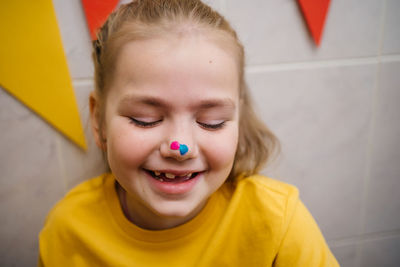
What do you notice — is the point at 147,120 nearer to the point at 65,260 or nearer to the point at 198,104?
the point at 198,104

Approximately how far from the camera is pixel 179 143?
1.58 ft

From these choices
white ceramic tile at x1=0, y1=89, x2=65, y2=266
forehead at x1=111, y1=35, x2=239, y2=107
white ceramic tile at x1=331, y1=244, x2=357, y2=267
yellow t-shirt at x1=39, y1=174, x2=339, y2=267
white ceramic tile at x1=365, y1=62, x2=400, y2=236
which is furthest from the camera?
white ceramic tile at x1=331, y1=244, x2=357, y2=267

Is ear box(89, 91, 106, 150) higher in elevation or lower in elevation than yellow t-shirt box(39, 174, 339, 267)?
higher

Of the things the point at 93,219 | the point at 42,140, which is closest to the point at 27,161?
the point at 42,140

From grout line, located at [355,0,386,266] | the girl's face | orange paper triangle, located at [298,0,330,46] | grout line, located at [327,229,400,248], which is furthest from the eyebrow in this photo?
grout line, located at [327,229,400,248]

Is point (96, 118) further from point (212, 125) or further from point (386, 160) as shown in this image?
point (386, 160)

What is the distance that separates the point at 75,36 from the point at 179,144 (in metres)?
0.38

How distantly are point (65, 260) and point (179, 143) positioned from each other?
40 cm

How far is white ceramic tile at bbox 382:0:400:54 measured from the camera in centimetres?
76

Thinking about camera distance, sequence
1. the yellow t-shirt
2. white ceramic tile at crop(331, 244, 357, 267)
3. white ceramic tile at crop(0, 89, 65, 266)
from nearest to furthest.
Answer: the yellow t-shirt < white ceramic tile at crop(0, 89, 65, 266) < white ceramic tile at crop(331, 244, 357, 267)

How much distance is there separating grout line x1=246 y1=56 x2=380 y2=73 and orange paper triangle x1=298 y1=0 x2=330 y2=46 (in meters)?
0.06

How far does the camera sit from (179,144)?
0.48 metres

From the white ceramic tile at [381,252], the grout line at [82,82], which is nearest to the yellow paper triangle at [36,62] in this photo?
the grout line at [82,82]

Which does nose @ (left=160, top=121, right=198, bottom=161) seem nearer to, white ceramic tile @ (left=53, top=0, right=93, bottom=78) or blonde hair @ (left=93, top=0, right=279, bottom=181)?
blonde hair @ (left=93, top=0, right=279, bottom=181)
